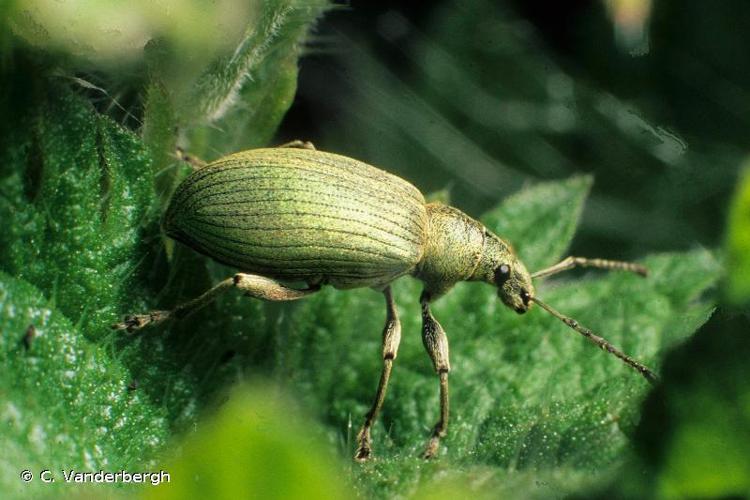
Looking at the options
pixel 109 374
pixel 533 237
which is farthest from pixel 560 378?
pixel 109 374

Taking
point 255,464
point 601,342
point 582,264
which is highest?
point 255,464

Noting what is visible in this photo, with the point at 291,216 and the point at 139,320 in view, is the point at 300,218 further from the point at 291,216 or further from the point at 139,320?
the point at 139,320

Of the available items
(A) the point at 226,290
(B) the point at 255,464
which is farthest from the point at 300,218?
(B) the point at 255,464

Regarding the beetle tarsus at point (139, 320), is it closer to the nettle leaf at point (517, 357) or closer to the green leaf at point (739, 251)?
the nettle leaf at point (517, 357)

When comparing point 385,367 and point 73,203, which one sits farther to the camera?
point 385,367

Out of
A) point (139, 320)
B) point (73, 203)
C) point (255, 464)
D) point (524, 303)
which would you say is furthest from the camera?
point (524, 303)

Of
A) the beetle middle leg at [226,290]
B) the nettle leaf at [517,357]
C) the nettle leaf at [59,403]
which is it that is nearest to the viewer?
the nettle leaf at [59,403]

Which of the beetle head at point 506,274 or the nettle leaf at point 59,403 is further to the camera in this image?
the beetle head at point 506,274

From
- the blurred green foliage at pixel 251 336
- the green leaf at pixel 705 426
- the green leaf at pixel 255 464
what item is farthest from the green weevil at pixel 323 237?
the green leaf at pixel 255 464
